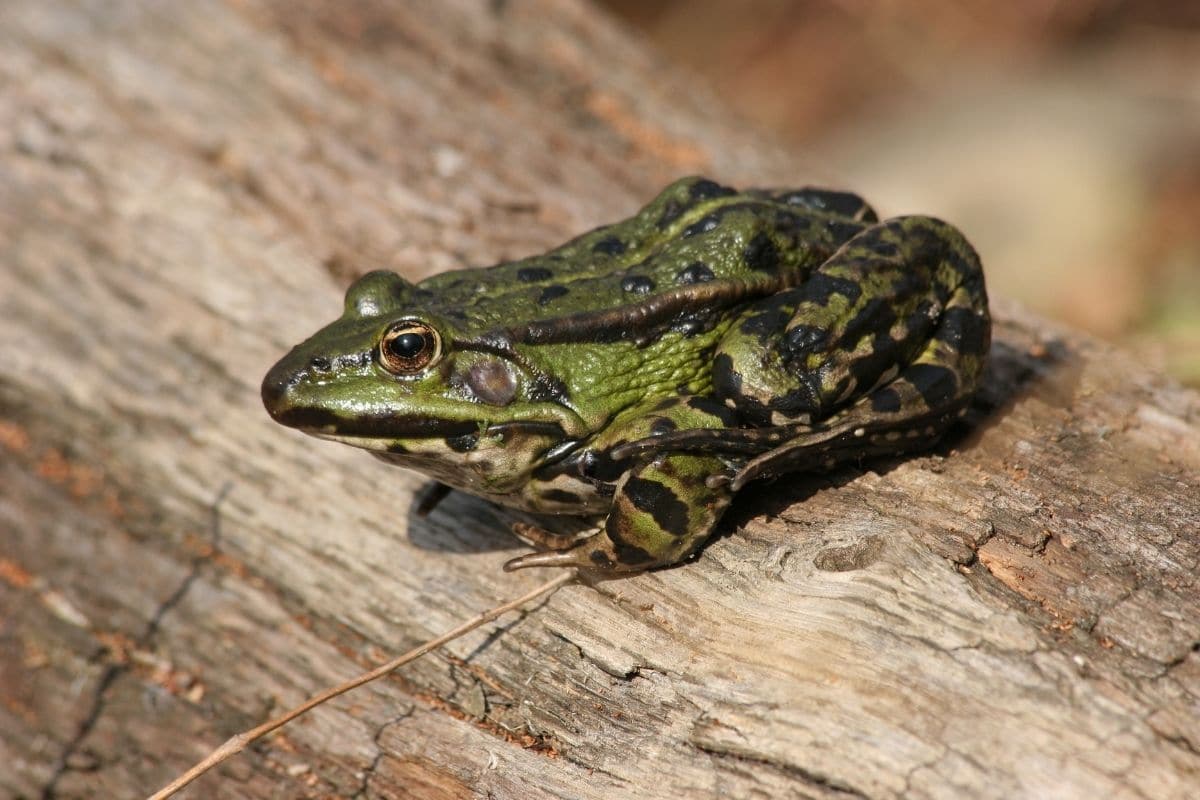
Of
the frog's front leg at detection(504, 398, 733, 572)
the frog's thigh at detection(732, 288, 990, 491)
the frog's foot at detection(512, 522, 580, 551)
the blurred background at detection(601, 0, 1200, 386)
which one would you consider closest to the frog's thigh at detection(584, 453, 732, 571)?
the frog's front leg at detection(504, 398, 733, 572)

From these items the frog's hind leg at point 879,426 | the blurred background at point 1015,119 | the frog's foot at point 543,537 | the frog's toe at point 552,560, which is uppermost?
the blurred background at point 1015,119

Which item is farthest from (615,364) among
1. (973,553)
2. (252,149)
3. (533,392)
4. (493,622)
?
(252,149)

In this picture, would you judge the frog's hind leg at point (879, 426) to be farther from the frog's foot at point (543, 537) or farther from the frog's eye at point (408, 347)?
the frog's eye at point (408, 347)

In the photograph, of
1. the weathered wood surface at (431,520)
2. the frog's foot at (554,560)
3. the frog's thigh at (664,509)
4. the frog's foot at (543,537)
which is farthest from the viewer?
the frog's foot at (543,537)

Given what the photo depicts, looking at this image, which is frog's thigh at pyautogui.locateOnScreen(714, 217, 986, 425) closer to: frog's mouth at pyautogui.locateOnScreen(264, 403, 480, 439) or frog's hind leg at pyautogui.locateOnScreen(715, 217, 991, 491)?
frog's hind leg at pyautogui.locateOnScreen(715, 217, 991, 491)

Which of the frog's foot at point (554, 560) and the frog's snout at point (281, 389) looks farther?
the frog's foot at point (554, 560)

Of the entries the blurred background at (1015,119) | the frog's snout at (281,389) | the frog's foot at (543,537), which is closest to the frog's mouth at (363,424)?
the frog's snout at (281,389)

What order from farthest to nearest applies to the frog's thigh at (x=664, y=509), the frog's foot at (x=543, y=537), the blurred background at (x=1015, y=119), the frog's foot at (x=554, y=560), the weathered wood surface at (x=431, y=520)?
the blurred background at (x=1015, y=119), the frog's foot at (x=543, y=537), the frog's foot at (x=554, y=560), the frog's thigh at (x=664, y=509), the weathered wood surface at (x=431, y=520)
